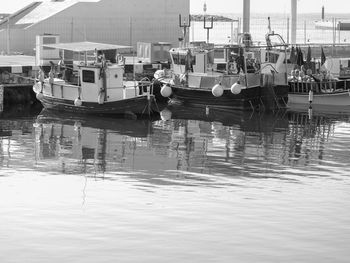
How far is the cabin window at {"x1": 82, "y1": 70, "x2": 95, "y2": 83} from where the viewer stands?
1394 inches

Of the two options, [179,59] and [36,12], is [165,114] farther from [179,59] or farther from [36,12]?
[36,12]

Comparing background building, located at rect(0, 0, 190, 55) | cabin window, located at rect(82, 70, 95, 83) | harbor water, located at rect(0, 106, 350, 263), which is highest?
background building, located at rect(0, 0, 190, 55)

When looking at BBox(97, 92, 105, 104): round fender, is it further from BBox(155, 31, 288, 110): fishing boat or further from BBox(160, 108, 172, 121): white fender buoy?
BBox(155, 31, 288, 110): fishing boat

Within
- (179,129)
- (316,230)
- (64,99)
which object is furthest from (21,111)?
(316,230)

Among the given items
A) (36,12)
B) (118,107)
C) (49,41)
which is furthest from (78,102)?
(36,12)

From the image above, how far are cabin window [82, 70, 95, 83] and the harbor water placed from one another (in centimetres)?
230

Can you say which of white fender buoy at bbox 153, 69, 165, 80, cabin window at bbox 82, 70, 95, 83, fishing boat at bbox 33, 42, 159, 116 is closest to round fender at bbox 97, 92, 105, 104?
fishing boat at bbox 33, 42, 159, 116

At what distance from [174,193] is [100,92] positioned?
15.0 m

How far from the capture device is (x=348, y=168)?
24.6 meters

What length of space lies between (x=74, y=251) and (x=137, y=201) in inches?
156

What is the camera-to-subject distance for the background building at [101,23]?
50.6 m

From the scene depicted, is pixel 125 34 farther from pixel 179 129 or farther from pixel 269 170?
pixel 269 170

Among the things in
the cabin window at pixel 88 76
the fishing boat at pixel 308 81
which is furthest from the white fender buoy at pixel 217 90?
the cabin window at pixel 88 76

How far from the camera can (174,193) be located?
21.2 metres
